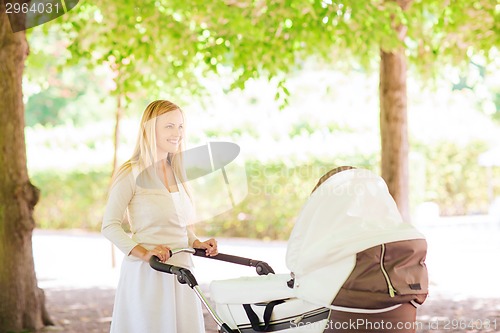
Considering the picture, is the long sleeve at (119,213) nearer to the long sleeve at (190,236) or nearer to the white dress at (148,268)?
the white dress at (148,268)

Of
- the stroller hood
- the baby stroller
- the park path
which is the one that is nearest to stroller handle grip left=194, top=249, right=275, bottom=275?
the baby stroller

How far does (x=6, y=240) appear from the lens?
720cm

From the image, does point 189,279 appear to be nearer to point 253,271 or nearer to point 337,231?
point 337,231

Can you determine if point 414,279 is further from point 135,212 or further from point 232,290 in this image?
point 135,212

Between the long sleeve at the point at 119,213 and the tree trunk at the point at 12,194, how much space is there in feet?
9.74

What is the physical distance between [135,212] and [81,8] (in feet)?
15.5

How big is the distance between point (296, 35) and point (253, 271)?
4.59 meters

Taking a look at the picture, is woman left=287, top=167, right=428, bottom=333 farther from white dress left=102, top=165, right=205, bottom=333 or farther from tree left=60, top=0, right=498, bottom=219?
tree left=60, top=0, right=498, bottom=219

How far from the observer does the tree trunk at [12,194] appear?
719 cm

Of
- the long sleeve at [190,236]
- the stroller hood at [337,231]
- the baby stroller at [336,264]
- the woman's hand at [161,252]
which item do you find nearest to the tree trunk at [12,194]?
the long sleeve at [190,236]

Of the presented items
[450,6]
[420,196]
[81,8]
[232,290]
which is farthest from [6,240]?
[420,196]

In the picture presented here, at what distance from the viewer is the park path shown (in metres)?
8.48

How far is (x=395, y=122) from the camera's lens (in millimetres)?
9555

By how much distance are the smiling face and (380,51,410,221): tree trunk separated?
17.5 ft
